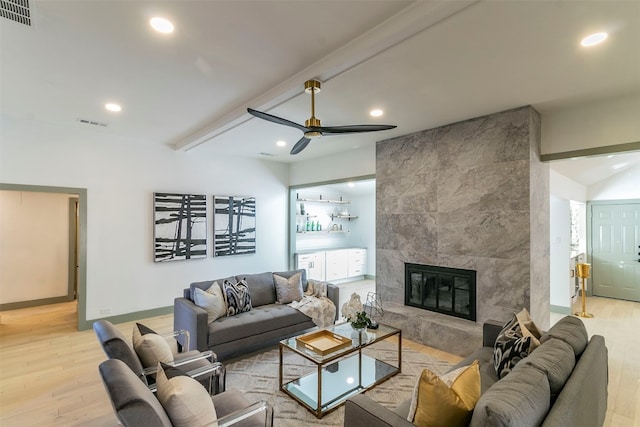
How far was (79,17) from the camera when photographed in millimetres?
2037

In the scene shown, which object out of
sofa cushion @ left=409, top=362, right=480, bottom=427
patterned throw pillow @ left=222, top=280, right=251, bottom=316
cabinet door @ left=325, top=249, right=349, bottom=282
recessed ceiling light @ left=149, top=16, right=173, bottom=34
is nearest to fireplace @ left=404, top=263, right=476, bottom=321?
patterned throw pillow @ left=222, top=280, right=251, bottom=316

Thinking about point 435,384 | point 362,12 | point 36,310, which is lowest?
point 36,310

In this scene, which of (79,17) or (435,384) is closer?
(435,384)

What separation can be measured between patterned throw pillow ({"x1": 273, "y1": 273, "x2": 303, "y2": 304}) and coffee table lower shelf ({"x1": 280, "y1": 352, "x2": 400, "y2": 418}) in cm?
125

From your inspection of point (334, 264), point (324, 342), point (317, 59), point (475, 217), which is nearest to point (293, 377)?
point (324, 342)

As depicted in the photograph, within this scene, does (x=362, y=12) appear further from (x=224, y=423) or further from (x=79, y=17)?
(x=224, y=423)

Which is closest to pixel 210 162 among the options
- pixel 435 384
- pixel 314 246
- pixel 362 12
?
pixel 314 246

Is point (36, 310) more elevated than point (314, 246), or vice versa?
point (314, 246)

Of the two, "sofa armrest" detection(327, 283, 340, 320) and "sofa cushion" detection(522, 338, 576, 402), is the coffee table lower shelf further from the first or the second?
"sofa cushion" detection(522, 338, 576, 402)

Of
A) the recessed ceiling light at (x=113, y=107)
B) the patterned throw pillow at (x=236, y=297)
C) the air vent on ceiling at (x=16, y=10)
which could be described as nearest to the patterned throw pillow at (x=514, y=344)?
the patterned throw pillow at (x=236, y=297)

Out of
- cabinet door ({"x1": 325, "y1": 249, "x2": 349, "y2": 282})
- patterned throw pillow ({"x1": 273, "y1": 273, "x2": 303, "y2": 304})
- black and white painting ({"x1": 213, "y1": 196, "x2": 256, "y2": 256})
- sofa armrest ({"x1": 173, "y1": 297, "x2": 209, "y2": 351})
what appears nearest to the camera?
sofa armrest ({"x1": 173, "y1": 297, "x2": 209, "y2": 351})

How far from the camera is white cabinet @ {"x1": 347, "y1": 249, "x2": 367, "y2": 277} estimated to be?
26.8ft

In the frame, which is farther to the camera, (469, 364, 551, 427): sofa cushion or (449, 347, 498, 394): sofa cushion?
(449, 347, 498, 394): sofa cushion

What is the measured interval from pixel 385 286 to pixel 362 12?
3.84 metres
